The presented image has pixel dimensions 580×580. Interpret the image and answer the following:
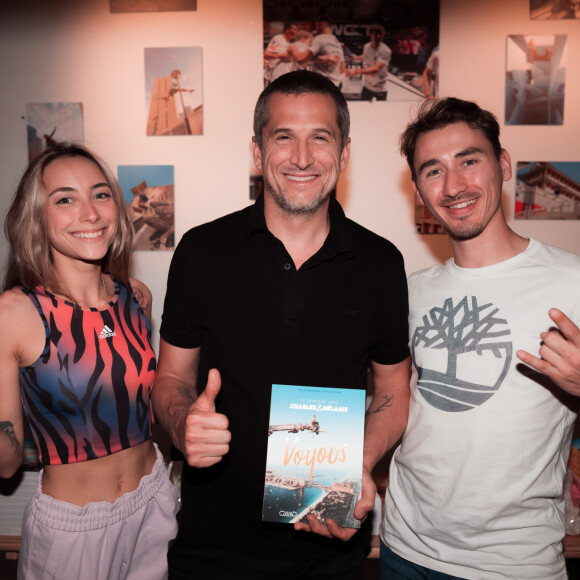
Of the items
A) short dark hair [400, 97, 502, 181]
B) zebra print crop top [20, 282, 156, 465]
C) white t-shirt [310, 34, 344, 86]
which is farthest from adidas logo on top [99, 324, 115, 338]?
white t-shirt [310, 34, 344, 86]

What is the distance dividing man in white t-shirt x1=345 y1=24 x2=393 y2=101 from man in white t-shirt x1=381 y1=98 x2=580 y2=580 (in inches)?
32.4

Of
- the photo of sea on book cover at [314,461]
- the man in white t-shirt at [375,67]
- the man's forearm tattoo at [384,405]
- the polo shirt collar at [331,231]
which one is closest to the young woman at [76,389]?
the polo shirt collar at [331,231]

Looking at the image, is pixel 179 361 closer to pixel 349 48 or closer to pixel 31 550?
pixel 31 550

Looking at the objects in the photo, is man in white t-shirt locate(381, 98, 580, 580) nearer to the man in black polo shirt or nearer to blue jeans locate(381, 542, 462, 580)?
blue jeans locate(381, 542, 462, 580)

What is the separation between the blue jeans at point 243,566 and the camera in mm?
1537

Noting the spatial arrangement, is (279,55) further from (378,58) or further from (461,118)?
(461,118)

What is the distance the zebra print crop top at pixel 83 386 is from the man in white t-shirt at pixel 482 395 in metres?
0.98

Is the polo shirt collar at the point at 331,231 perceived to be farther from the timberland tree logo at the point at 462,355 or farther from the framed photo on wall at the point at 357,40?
the framed photo on wall at the point at 357,40

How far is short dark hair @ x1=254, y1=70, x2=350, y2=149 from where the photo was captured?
64.0 inches

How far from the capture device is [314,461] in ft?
4.36

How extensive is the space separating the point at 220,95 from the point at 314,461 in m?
1.92

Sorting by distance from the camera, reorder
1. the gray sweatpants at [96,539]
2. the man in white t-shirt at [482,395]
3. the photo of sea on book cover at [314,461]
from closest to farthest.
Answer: the photo of sea on book cover at [314,461]
the man in white t-shirt at [482,395]
the gray sweatpants at [96,539]

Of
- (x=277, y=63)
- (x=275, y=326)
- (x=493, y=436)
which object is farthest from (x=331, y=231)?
(x=277, y=63)

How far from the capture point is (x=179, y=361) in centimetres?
167
